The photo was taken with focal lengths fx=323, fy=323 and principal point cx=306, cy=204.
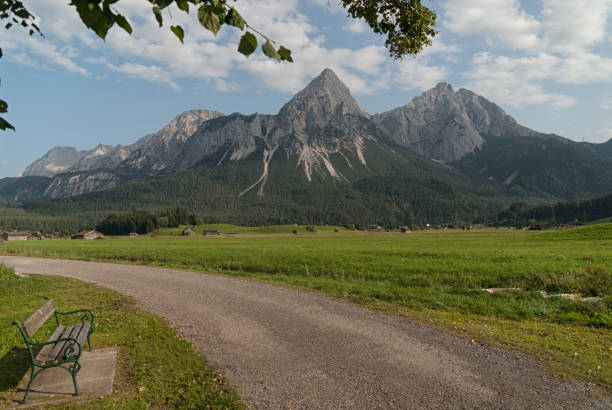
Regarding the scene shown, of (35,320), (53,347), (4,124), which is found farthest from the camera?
(35,320)

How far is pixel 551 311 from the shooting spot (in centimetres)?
1307

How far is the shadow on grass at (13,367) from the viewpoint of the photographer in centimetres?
737

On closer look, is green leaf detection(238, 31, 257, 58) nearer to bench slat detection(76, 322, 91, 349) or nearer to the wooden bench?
the wooden bench

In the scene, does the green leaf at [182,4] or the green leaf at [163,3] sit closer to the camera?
the green leaf at [163,3]

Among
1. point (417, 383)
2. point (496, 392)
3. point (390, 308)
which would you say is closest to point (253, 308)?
point (390, 308)

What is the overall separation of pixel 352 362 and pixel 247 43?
8153 mm

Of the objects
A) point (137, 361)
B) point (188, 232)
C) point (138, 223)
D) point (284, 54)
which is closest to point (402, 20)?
point (284, 54)

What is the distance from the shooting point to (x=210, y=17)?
3197 millimetres

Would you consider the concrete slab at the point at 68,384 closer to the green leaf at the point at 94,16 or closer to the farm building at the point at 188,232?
the green leaf at the point at 94,16

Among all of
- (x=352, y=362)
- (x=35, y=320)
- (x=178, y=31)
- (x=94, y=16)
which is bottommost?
(x=352, y=362)

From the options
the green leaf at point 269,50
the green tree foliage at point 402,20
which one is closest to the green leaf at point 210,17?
the green leaf at point 269,50

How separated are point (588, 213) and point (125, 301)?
24355cm

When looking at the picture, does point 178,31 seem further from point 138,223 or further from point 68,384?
point 138,223

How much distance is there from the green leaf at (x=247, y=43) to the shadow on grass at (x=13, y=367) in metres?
9.01
